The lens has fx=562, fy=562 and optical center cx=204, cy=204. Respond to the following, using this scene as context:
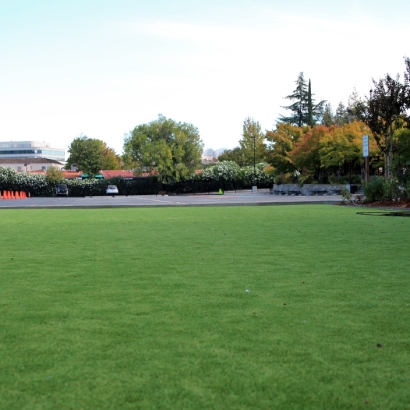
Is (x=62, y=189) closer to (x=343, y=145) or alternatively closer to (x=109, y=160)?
(x=343, y=145)

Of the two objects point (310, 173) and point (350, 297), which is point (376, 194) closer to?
point (350, 297)

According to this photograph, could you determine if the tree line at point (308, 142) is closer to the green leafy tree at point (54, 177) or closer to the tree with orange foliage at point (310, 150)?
the tree with orange foliage at point (310, 150)

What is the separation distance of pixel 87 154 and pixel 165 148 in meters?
47.1

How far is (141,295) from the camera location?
6.82m

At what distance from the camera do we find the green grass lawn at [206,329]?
383 centimetres

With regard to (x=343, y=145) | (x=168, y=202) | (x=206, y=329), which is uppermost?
(x=343, y=145)

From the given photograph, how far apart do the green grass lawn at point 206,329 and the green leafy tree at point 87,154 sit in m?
107

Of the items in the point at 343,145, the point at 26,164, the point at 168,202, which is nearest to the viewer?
the point at 168,202

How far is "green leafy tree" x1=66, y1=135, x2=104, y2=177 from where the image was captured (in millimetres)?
115625

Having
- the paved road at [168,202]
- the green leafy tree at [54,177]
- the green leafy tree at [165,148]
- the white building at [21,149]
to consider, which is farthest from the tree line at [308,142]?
the white building at [21,149]

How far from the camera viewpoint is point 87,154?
386 ft

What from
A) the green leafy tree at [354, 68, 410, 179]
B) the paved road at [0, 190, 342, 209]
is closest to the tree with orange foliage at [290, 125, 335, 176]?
the paved road at [0, 190, 342, 209]

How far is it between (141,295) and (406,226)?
36.0 feet

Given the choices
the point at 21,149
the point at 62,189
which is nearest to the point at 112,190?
the point at 62,189
